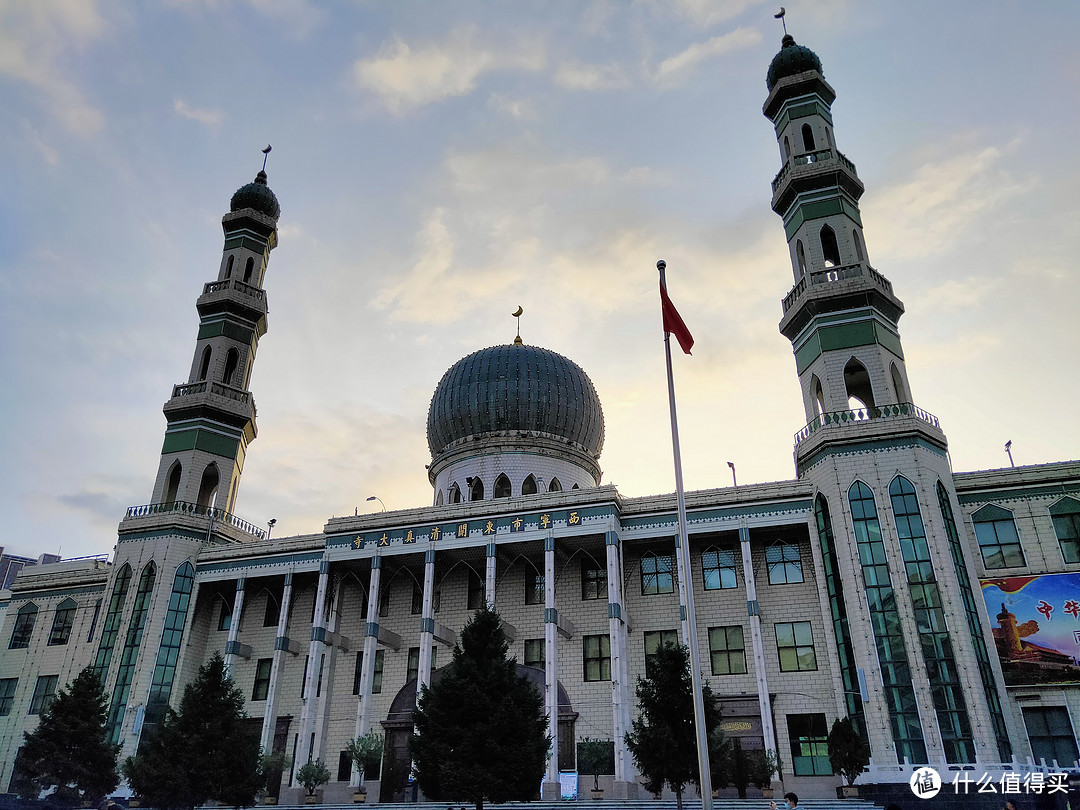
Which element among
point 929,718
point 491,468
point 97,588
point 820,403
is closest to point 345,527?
point 491,468

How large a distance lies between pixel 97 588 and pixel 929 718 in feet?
148

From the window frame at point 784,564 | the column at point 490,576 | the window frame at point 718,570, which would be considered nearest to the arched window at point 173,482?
the column at point 490,576

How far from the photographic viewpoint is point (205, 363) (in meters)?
51.9

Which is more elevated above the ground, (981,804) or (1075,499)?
(1075,499)

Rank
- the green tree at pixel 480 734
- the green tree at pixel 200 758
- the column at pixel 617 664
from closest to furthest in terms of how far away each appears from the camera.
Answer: the green tree at pixel 480 734 < the green tree at pixel 200 758 < the column at pixel 617 664

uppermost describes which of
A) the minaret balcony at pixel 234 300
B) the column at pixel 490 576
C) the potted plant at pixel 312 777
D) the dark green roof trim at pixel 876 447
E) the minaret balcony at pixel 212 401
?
the minaret balcony at pixel 234 300

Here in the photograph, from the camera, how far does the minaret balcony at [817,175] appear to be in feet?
141

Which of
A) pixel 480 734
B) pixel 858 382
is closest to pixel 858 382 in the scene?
pixel 858 382

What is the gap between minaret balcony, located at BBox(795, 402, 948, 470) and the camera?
118 ft

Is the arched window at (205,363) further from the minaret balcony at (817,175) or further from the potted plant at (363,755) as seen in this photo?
the minaret balcony at (817,175)

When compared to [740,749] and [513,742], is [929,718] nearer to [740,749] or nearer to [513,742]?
[740,749]

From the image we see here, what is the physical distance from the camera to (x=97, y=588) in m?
49.9

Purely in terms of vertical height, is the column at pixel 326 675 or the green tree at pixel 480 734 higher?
the column at pixel 326 675

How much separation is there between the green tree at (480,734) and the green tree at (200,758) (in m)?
7.81
